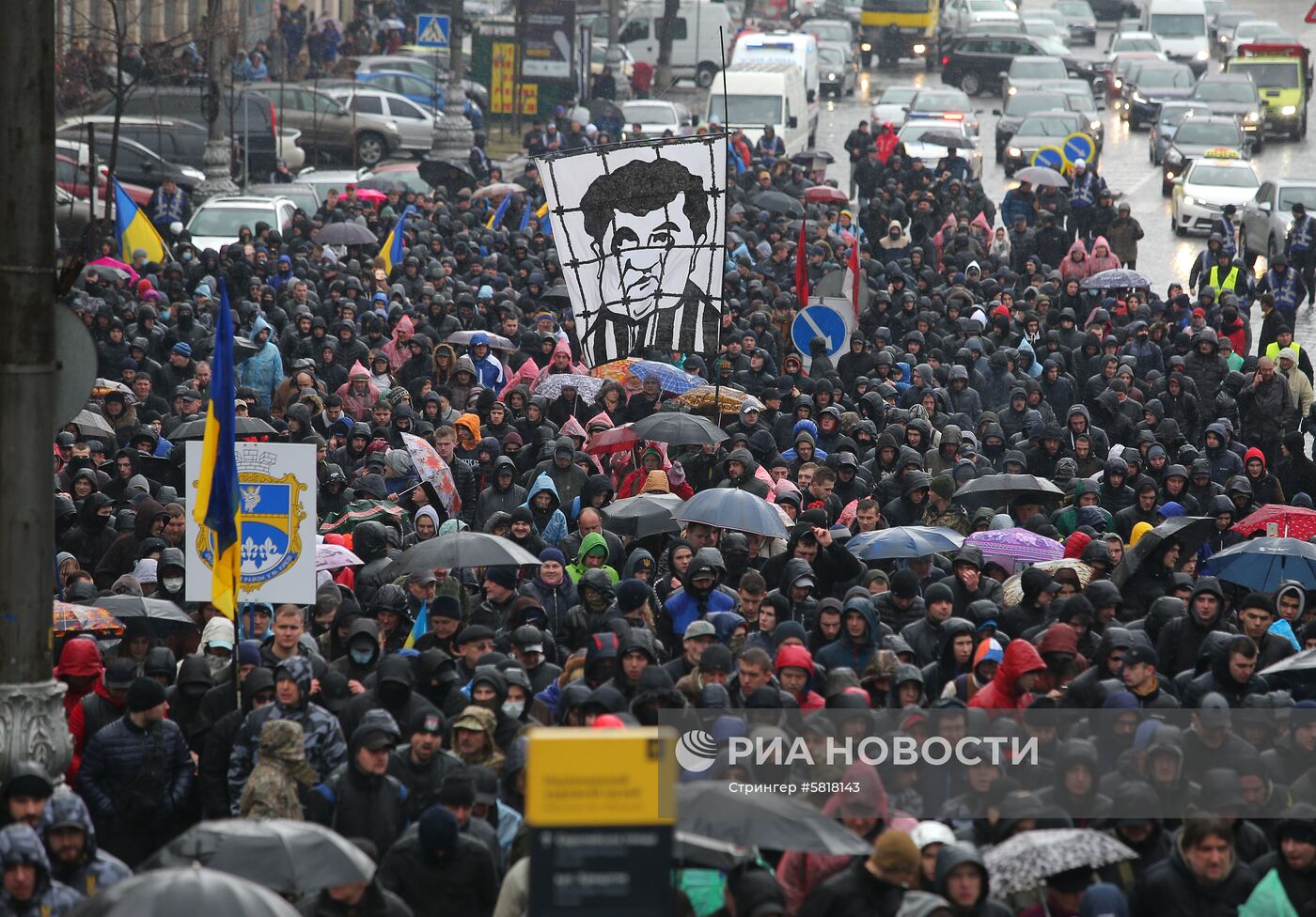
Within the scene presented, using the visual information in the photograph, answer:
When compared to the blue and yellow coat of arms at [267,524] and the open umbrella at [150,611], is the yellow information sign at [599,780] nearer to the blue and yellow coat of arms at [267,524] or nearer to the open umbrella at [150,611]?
the blue and yellow coat of arms at [267,524]

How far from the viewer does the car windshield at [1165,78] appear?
Result: 43.0 metres

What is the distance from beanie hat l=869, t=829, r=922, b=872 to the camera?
6.68 meters

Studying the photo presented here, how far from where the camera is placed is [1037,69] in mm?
43812

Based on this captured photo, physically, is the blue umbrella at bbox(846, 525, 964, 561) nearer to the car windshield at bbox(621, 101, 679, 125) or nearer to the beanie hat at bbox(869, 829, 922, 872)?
→ the beanie hat at bbox(869, 829, 922, 872)

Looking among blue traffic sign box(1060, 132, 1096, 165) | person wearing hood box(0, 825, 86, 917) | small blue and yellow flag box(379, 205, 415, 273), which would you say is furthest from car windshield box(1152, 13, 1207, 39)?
person wearing hood box(0, 825, 86, 917)

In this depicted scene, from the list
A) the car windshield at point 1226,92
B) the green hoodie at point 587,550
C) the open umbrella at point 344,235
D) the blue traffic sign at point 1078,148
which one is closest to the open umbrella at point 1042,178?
the blue traffic sign at point 1078,148

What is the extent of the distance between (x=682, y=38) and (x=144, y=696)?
141 feet

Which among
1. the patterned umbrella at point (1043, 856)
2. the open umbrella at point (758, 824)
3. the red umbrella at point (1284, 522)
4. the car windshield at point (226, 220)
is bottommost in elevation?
the car windshield at point (226, 220)

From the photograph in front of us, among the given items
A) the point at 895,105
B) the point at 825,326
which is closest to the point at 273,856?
the point at 825,326

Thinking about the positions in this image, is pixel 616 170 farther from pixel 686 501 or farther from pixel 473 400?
pixel 686 501

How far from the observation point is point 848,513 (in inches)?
505

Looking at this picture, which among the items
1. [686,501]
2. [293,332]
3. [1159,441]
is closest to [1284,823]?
[686,501]

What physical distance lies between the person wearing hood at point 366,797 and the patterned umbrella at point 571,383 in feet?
25.2

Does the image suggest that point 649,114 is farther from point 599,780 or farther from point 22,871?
point 599,780
